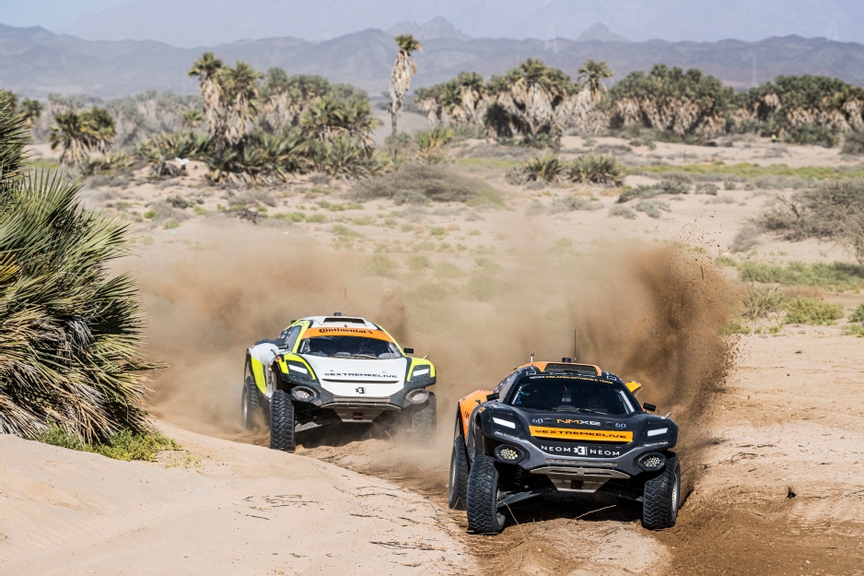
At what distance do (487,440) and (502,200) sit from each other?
40.1 metres

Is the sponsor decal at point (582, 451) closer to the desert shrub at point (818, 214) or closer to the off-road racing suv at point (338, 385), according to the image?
the off-road racing suv at point (338, 385)

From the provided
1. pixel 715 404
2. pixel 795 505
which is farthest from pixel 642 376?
pixel 795 505

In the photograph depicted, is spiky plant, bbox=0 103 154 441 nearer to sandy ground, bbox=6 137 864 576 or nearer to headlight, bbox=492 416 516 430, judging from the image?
sandy ground, bbox=6 137 864 576

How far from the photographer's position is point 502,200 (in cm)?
4841

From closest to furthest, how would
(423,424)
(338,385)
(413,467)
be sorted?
(413,467), (338,385), (423,424)

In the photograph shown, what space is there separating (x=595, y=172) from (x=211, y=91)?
822 inches

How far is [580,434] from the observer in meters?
8.72

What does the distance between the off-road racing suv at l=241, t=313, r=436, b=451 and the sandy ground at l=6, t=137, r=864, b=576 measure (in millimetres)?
446

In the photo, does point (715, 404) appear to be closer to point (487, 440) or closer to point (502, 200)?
point (487, 440)

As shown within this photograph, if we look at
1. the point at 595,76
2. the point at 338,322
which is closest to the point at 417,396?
the point at 338,322

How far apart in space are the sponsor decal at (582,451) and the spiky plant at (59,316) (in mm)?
4692

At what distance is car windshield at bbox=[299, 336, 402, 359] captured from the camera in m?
13.8

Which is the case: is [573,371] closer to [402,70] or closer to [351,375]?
[351,375]

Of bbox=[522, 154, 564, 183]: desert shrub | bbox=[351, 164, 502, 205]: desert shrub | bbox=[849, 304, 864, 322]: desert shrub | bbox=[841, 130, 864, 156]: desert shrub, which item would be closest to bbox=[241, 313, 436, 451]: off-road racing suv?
bbox=[849, 304, 864, 322]: desert shrub
